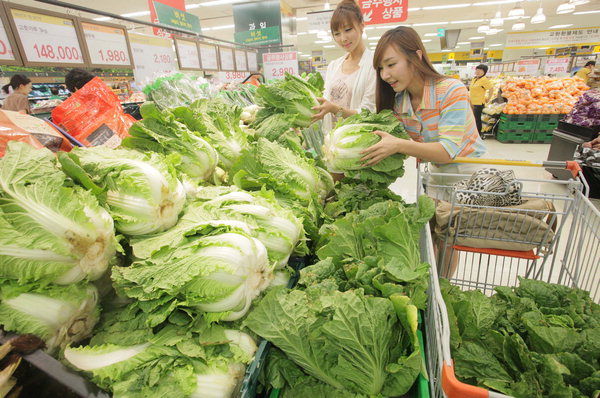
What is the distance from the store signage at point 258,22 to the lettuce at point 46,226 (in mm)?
8058

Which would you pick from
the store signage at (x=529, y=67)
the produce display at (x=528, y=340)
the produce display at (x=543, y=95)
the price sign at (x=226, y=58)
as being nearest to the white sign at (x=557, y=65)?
the store signage at (x=529, y=67)

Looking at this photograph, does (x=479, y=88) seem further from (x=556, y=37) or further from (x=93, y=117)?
(x=556, y=37)

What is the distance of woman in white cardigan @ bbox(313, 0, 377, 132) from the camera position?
9.37ft

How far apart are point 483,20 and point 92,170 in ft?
84.3

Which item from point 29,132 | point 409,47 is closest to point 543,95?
point 409,47

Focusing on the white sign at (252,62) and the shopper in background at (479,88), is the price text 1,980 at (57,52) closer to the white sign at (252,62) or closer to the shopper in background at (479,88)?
the white sign at (252,62)

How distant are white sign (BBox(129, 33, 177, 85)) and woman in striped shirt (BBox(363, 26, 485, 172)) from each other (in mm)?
2780

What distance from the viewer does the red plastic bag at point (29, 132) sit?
1446mm

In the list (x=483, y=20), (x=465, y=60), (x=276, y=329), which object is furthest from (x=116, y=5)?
(x=465, y=60)

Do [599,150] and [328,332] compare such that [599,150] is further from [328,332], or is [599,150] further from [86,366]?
[86,366]

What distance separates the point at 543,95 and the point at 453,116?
1008cm

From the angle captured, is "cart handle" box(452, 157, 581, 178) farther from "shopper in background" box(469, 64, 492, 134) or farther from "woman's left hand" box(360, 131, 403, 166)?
"shopper in background" box(469, 64, 492, 134)

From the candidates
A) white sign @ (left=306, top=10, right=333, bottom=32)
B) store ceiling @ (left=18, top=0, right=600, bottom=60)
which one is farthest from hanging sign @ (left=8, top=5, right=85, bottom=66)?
store ceiling @ (left=18, top=0, right=600, bottom=60)

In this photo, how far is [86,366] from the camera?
994 mm
